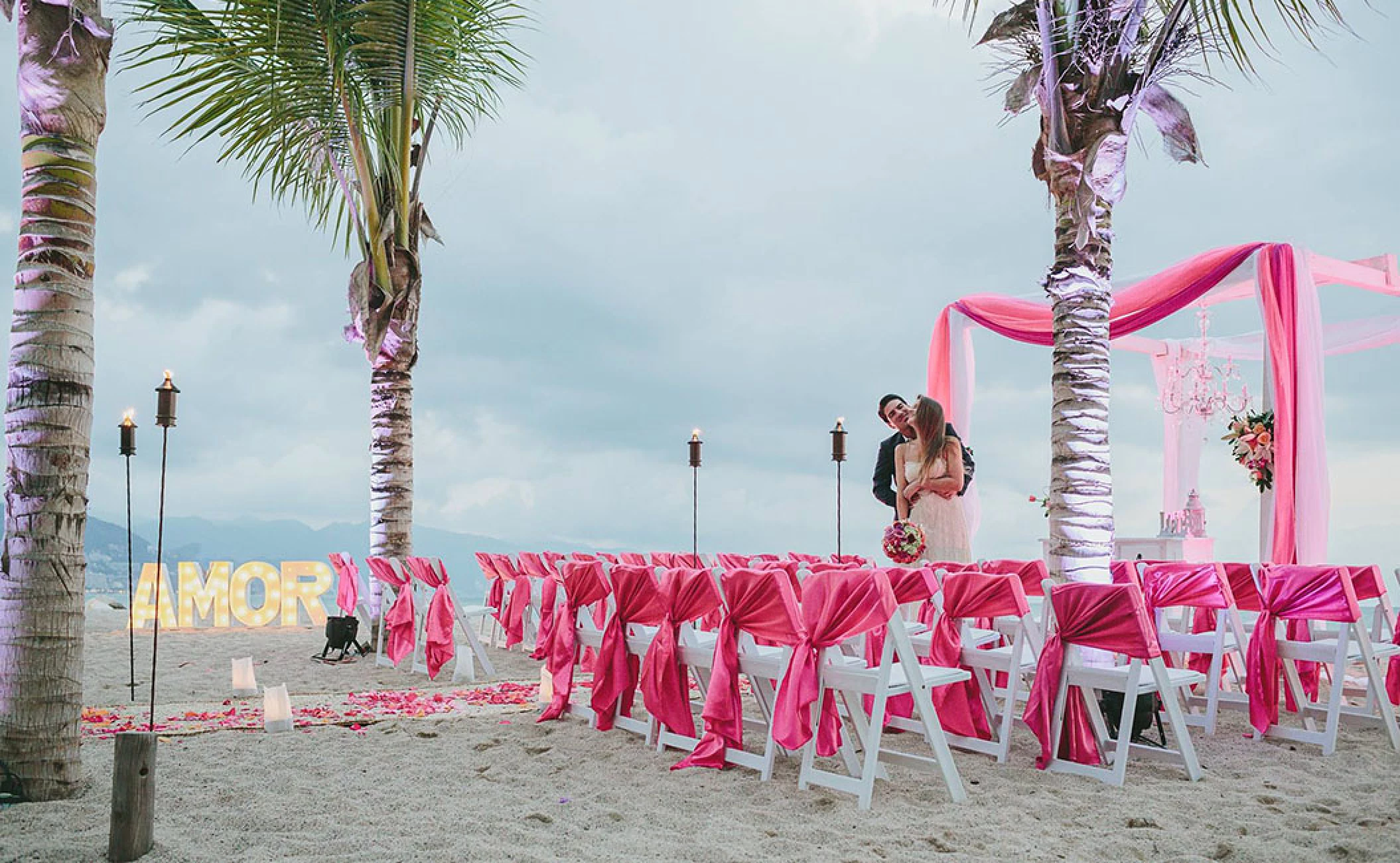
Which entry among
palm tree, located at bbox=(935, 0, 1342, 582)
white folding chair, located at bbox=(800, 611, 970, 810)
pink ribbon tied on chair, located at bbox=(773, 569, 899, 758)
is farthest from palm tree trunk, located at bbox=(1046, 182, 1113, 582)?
pink ribbon tied on chair, located at bbox=(773, 569, 899, 758)

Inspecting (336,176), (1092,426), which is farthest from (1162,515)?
(336,176)

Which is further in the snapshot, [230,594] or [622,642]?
[230,594]

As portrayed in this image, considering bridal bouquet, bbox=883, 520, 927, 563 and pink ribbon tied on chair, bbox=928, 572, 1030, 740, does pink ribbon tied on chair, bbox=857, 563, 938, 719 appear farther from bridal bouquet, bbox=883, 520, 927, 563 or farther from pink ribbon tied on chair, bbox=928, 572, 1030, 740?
bridal bouquet, bbox=883, 520, 927, 563

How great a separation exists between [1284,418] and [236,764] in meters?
7.30

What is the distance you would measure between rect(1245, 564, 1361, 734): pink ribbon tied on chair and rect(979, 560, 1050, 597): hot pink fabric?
3.63 ft

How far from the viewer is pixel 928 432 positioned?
717cm

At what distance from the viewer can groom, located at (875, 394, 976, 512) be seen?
24.2 feet

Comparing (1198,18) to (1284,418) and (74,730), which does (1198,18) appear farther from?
(74,730)

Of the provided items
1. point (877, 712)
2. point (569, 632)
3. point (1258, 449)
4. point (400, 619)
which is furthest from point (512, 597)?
point (1258, 449)

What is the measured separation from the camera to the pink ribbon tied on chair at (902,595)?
15.8 feet

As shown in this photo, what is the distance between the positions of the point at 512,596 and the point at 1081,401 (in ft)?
13.9

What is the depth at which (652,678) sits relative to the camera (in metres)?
5.02

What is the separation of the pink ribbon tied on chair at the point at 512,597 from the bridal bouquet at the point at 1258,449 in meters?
5.85

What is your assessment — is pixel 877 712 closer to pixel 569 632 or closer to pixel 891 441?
pixel 569 632
